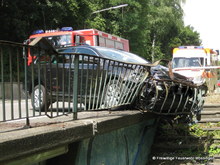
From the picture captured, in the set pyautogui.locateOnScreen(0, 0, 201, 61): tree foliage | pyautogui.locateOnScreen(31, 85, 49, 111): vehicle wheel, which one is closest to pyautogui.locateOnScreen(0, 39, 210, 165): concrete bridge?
pyautogui.locateOnScreen(31, 85, 49, 111): vehicle wheel

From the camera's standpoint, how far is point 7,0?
18.6 m

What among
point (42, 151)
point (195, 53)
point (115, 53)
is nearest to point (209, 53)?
point (195, 53)

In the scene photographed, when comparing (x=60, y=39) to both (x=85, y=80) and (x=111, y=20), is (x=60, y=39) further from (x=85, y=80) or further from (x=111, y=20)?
(x=111, y=20)

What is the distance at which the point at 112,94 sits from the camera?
530 cm

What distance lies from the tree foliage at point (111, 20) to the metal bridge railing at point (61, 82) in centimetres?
1472

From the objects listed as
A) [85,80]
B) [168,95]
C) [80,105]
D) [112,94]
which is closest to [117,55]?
[168,95]

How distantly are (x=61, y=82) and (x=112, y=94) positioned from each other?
3.40 feet

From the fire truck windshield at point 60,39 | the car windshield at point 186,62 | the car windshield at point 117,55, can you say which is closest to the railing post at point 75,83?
the car windshield at point 117,55

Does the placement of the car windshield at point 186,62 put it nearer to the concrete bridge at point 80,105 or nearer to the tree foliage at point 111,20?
the tree foliage at point 111,20

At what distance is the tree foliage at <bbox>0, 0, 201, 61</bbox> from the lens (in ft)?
62.9

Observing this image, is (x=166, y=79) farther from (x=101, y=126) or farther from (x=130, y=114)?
(x=101, y=126)

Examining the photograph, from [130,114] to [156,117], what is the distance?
1412mm

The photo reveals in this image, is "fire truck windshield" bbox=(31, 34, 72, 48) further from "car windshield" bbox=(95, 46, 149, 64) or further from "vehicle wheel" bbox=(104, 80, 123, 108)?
"vehicle wheel" bbox=(104, 80, 123, 108)

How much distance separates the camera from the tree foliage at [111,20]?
754 inches
